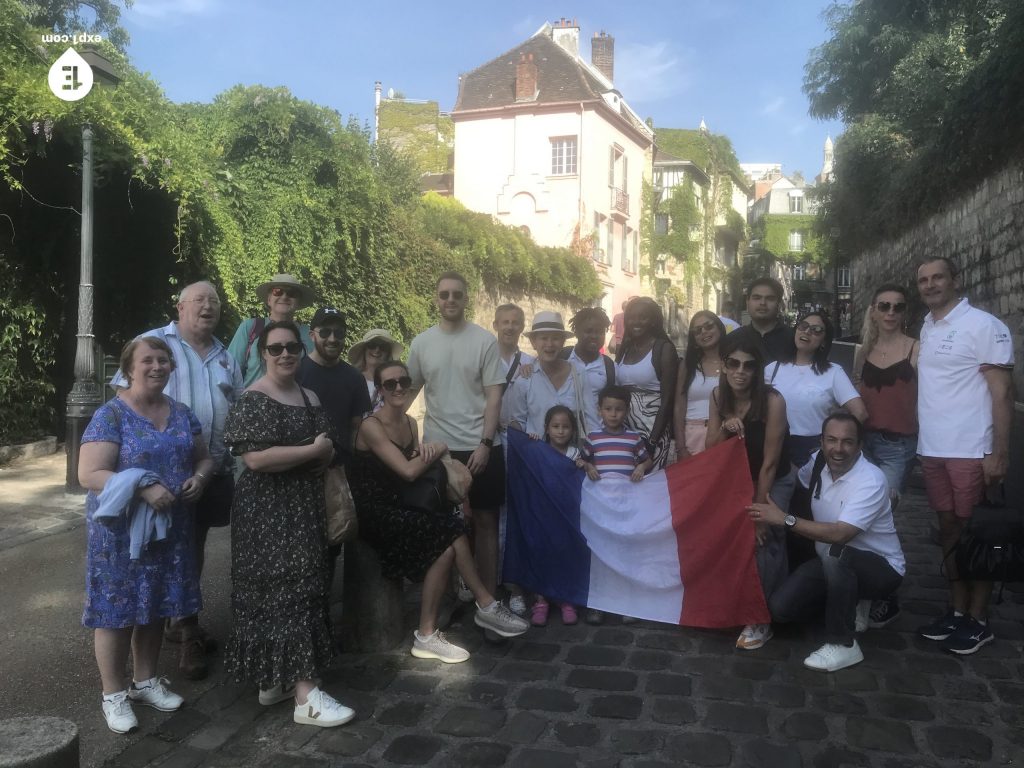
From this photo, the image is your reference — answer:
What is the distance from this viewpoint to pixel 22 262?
10.1 meters

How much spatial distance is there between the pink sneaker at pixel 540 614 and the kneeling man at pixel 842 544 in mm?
1353

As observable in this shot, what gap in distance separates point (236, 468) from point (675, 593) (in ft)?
8.82

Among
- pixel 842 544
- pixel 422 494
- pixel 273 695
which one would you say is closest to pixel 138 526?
pixel 273 695

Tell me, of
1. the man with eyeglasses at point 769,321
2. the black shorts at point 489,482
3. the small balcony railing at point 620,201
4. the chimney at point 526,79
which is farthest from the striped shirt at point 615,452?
the small balcony railing at point 620,201

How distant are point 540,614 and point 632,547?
0.70 m

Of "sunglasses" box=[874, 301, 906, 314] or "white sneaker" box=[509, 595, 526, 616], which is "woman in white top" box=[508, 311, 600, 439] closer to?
"white sneaker" box=[509, 595, 526, 616]

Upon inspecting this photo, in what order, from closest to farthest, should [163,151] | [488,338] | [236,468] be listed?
[236,468] → [488,338] → [163,151]

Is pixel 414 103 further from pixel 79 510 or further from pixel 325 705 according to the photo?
pixel 325 705

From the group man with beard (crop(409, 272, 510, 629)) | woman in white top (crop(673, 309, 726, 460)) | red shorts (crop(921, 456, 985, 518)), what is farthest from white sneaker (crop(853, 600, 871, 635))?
man with beard (crop(409, 272, 510, 629))

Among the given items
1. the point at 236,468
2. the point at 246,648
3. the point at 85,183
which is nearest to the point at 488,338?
the point at 236,468

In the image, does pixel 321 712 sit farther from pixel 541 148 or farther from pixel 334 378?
pixel 541 148

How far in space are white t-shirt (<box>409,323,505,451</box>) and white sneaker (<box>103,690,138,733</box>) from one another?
2167 millimetres

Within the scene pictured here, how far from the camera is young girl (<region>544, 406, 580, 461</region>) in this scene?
552 centimetres

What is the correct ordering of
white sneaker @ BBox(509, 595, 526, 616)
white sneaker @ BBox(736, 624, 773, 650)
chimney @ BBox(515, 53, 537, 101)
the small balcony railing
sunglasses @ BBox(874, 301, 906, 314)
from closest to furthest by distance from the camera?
white sneaker @ BBox(736, 624, 773, 650) → sunglasses @ BBox(874, 301, 906, 314) → white sneaker @ BBox(509, 595, 526, 616) → chimney @ BBox(515, 53, 537, 101) → the small balcony railing
